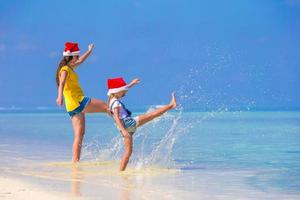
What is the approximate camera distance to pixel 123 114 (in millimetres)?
9055

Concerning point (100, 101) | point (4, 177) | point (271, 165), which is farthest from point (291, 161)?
point (4, 177)

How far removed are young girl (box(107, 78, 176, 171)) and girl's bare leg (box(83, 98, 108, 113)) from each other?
567mm

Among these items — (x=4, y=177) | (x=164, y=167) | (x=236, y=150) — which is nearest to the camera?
(x=4, y=177)

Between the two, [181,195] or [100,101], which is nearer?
[181,195]

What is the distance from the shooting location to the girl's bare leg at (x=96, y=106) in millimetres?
9781

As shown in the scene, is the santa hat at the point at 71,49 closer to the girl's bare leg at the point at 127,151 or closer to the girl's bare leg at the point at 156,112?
the girl's bare leg at the point at 156,112

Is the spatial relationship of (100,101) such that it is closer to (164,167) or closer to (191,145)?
(164,167)

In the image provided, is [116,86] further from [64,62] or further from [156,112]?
[64,62]

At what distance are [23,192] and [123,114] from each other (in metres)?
2.42

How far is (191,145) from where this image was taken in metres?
14.1

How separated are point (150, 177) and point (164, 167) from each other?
3.97ft

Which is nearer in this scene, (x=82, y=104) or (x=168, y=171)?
(x=168, y=171)

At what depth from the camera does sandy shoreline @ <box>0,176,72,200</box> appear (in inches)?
260

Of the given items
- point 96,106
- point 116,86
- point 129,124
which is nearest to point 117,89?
point 116,86
